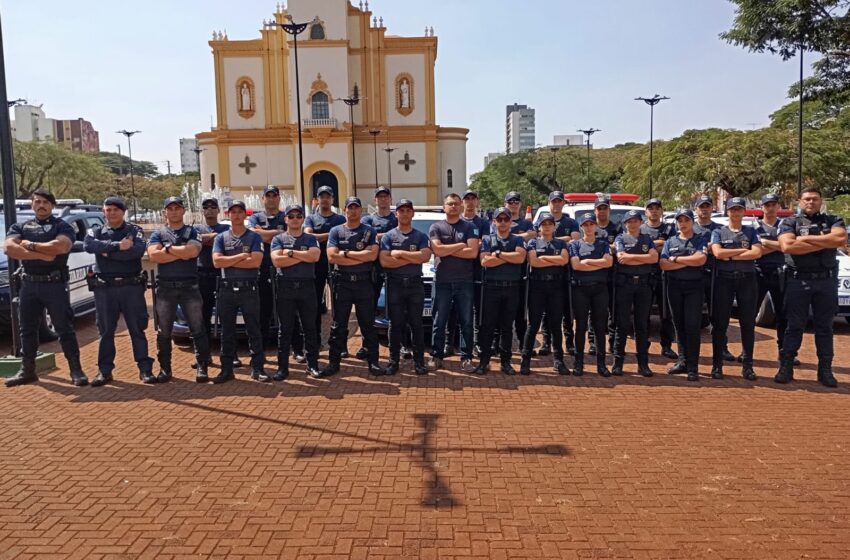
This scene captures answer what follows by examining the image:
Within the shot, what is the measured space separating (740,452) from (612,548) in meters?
1.88

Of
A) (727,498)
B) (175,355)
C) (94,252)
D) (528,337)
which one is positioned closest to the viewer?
(727,498)

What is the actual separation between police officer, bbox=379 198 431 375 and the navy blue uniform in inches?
102

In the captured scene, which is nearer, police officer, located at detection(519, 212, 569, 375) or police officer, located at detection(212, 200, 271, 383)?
police officer, located at detection(212, 200, 271, 383)

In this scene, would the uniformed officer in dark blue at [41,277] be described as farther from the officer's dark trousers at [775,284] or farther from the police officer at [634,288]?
the officer's dark trousers at [775,284]

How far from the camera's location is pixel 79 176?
52812mm

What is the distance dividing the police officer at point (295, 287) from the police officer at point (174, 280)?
2.70 ft

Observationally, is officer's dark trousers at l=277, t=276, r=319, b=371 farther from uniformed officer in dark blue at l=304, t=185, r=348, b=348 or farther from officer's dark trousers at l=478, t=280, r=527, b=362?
officer's dark trousers at l=478, t=280, r=527, b=362

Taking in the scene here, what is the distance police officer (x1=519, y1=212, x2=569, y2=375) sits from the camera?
23.6 ft

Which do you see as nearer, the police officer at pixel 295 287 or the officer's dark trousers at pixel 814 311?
the officer's dark trousers at pixel 814 311

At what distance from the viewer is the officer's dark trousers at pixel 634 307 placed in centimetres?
726

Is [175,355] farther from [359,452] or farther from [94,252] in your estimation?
[359,452]

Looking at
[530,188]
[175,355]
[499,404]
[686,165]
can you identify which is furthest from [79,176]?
[499,404]

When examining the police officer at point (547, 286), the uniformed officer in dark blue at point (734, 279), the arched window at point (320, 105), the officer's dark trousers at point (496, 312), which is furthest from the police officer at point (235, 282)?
the arched window at point (320, 105)

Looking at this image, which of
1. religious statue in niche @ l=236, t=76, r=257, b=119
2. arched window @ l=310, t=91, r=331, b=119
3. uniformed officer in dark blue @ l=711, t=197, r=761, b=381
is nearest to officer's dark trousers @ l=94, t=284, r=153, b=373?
uniformed officer in dark blue @ l=711, t=197, r=761, b=381
